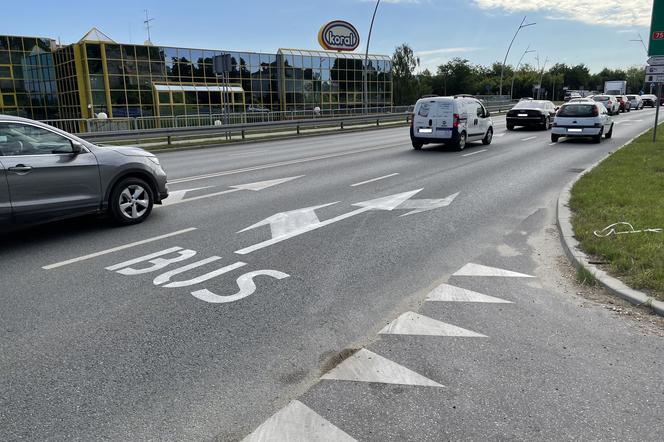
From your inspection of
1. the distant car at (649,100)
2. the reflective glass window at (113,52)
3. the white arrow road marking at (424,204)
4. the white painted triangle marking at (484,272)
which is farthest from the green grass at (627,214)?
the distant car at (649,100)

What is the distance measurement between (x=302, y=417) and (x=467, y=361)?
1.31 metres

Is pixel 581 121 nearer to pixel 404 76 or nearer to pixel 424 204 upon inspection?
pixel 424 204

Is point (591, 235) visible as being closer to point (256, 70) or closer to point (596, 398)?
point (596, 398)

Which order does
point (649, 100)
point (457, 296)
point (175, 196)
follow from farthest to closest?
point (649, 100) → point (175, 196) → point (457, 296)

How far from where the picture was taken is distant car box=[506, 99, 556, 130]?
90.5ft

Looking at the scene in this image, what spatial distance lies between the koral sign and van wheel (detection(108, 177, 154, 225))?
39782 millimetres

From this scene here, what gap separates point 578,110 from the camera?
2100 centimetres

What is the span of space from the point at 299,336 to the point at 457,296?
166cm

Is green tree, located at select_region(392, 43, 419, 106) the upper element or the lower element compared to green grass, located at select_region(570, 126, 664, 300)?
upper

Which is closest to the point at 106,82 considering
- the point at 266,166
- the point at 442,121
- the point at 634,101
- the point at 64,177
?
the point at 266,166

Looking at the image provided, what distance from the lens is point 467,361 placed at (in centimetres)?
367

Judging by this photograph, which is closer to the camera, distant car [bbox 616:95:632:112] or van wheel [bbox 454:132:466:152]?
van wheel [bbox 454:132:466:152]

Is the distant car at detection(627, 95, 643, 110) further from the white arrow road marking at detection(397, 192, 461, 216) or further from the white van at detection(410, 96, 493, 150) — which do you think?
the white arrow road marking at detection(397, 192, 461, 216)

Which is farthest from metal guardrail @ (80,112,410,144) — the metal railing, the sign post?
the sign post
